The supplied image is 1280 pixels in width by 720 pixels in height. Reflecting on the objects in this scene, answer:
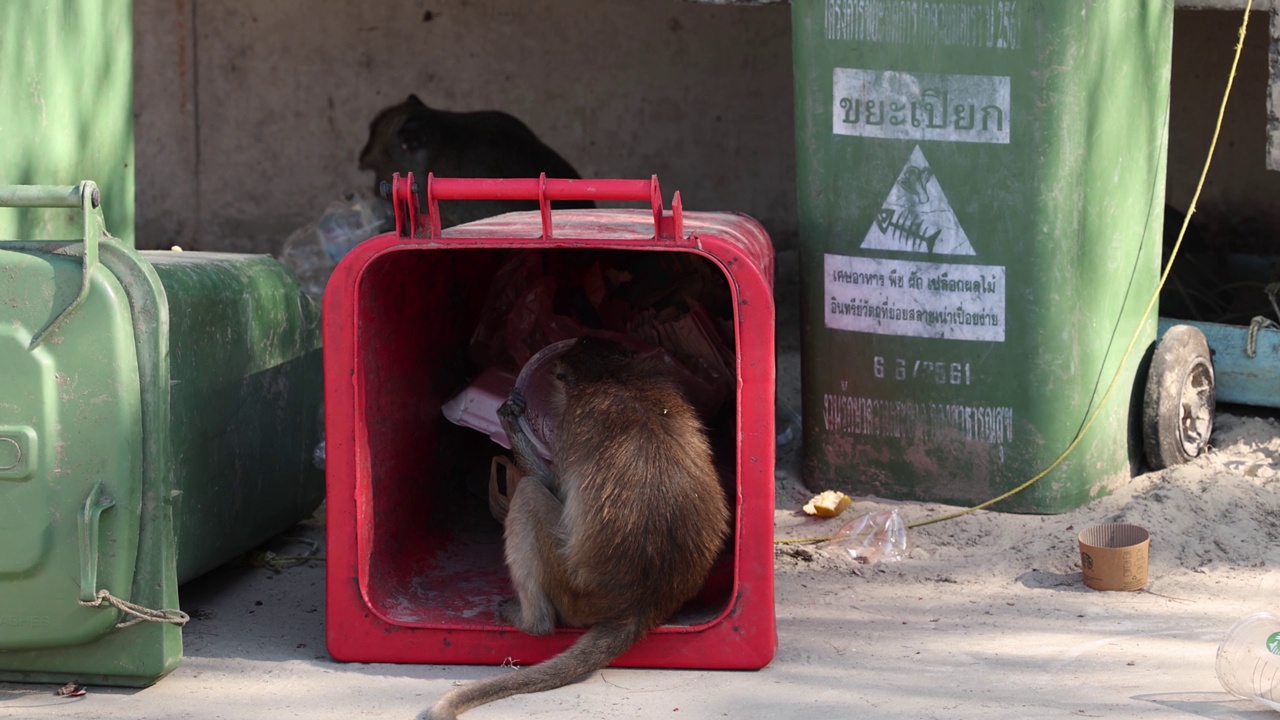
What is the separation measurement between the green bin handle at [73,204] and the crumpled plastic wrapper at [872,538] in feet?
7.67

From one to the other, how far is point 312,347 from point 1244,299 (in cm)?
400

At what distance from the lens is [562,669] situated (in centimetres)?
305

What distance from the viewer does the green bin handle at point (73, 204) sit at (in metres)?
2.87

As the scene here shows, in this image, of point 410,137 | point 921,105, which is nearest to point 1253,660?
point 921,105

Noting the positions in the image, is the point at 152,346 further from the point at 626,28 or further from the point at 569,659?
the point at 626,28

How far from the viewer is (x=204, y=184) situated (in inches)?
268

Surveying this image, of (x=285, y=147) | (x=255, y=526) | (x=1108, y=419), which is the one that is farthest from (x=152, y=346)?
(x=285, y=147)

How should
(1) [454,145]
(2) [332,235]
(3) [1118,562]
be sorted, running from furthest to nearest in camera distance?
(1) [454,145], (2) [332,235], (3) [1118,562]

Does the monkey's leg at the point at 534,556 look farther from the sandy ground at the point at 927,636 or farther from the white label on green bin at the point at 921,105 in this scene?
the white label on green bin at the point at 921,105

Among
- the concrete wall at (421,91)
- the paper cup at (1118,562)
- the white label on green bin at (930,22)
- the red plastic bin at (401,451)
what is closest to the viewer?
the red plastic bin at (401,451)

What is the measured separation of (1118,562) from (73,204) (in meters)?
2.83

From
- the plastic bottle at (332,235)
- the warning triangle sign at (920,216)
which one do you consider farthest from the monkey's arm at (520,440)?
the plastic bottle at (332,235)

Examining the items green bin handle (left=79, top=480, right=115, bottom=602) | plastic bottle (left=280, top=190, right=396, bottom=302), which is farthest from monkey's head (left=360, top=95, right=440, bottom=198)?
green bin handle (left=79, top=480, right=115, bottom=602)

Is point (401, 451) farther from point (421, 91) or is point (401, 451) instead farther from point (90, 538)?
point (421, 91)
